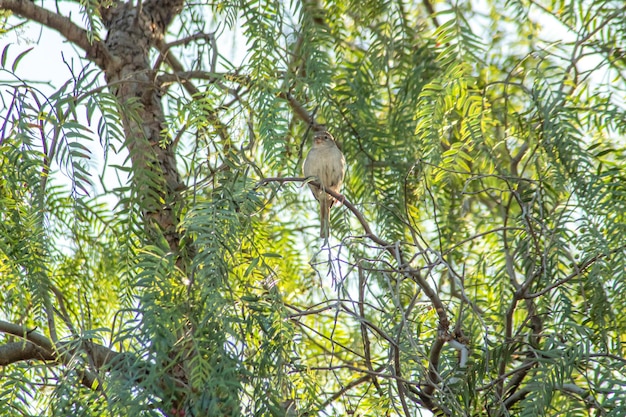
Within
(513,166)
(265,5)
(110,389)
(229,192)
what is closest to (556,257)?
(513,166)

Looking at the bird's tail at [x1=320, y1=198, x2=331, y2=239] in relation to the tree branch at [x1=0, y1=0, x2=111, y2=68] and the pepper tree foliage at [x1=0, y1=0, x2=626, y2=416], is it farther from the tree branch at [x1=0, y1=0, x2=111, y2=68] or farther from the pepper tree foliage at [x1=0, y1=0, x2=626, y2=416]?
the tree branch at [x1=0, y1=0, x2=111, y2=68]

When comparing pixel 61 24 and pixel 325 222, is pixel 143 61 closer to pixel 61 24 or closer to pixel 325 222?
pixel 61 24

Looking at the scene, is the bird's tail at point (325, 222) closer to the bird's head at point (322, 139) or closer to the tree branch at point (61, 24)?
the tree branch at point (61, 24)

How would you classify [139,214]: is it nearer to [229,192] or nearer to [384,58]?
[229,192]

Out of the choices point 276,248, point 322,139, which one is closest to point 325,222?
point 276,248

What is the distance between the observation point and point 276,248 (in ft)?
10.9

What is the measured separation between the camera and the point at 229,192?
74.5 inches

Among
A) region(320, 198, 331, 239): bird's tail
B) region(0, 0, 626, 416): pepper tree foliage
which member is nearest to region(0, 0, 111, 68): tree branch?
region(0, 0, 626, 416): pepper tree foliage

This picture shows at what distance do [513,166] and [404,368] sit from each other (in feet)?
4.06

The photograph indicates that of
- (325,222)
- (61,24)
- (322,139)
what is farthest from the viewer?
(322,139)

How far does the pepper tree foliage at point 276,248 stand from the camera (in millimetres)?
1715

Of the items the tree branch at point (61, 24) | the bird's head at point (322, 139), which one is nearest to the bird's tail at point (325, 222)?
the tree branch at point (61, 24)

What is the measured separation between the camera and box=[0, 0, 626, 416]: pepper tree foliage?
67.5 inches

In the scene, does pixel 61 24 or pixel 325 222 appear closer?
pixel 325 222
